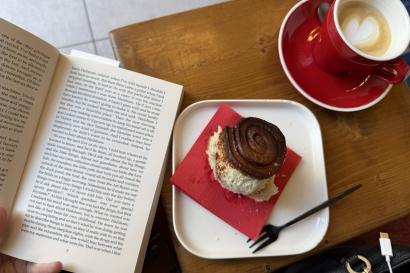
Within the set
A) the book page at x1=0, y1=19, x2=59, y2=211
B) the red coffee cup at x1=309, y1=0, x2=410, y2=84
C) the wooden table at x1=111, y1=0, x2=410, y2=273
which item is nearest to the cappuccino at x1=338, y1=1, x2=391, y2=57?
the red coffee cup at x1=309, y1=0, x2=410, y2=84

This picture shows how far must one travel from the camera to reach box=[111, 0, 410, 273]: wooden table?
65cm

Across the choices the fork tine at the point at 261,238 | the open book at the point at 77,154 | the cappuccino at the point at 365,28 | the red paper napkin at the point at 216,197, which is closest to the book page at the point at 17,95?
the open book at the point at 77,154

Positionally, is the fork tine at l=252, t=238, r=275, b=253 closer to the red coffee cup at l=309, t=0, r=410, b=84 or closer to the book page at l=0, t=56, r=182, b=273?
the book page at l=0, t=56, r=182, b=273

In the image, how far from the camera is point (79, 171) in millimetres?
602

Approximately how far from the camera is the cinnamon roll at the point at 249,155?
55cm

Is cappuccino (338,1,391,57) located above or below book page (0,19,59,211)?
above

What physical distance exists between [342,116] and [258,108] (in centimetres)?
15

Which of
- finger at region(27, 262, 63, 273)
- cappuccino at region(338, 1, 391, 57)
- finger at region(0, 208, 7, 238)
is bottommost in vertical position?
finger at region(27, 262, 63, 273)

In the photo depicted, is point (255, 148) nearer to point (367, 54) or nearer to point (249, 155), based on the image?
point (249, 155)

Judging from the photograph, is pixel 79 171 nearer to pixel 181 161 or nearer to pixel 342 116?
pixel 181 161

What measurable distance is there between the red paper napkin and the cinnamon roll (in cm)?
2

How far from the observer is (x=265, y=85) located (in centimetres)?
67

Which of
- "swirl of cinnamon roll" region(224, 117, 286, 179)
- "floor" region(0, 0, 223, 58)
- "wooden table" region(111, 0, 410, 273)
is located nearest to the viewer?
"swirl of cinnamon roll" region(224, 117, 286, 179)

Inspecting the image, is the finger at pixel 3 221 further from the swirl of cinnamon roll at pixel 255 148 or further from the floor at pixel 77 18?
the floor at pixel 77 18
